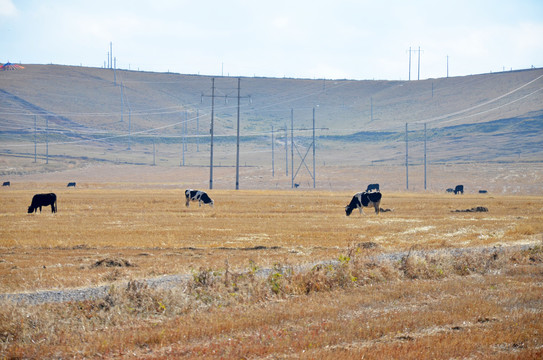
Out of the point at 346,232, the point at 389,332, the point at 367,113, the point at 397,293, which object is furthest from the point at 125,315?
the point at 367,113

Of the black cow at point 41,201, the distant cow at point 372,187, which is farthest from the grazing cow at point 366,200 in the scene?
the distant cow at point 372,187

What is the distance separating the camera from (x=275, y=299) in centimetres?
1275

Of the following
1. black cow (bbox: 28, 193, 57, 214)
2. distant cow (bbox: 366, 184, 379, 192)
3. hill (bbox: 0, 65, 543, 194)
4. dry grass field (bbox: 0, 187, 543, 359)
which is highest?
hill (bbox: 0, 65, 543, 194)

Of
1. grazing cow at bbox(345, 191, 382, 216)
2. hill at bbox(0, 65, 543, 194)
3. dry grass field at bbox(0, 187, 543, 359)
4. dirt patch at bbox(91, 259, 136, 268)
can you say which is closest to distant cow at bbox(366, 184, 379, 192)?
hill at bbox(0, 65, 543, 194)

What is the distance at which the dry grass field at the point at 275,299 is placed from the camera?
938 cm

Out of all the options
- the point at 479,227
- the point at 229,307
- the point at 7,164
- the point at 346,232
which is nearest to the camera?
the point at 229,307

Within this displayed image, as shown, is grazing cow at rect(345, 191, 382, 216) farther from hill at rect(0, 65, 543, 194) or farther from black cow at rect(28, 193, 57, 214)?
hill at rect(0, 65, 543, 194)

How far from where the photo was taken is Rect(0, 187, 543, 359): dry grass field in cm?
938

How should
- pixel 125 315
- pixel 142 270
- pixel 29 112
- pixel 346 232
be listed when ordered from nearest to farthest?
1. pixel 125 315
2. pixel 142 270
3. pixel 346 232
4. pixel 29 112

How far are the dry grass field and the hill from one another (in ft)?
257

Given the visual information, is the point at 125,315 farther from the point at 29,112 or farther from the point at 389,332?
the point at 29,112

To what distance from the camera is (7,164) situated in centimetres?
11844

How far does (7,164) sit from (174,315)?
388 ft

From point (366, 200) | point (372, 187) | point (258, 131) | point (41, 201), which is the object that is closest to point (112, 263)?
point (41, 201)
